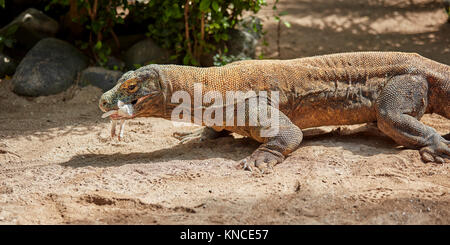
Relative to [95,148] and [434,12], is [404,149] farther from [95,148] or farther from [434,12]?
[434,12]

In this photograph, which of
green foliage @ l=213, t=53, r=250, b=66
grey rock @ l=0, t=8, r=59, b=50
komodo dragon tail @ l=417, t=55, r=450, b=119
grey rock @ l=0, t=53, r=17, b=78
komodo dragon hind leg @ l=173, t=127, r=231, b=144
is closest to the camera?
komodo dragon tail @ l=417, t=55, r=450, b=119

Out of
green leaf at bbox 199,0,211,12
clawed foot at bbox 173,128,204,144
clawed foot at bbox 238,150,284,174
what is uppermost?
green leaf at bbox 199,0,211,12

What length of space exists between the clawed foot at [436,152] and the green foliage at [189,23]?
384cm

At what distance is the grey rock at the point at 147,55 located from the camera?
8.14 metres

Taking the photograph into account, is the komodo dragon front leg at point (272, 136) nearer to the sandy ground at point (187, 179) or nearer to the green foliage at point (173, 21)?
the sandy ground at point (187, 179)

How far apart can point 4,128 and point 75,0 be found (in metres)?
2.99

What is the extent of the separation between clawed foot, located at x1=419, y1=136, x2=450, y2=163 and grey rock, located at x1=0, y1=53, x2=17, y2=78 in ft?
22.1

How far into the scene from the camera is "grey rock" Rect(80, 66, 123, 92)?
7.76m

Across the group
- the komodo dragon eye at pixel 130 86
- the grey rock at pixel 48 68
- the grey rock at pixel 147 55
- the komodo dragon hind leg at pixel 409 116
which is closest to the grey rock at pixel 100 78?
the grey rock at pixel 48 68

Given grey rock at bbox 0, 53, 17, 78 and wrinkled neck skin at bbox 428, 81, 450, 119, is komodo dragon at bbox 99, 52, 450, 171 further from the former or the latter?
grey rock at bbox 0, 53, 17, 78

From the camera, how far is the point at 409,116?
15.9 ft

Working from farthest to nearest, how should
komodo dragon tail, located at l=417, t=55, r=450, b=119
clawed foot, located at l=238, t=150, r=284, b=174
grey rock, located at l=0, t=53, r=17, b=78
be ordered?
grey rock, located at l=0, t=53, r=17, b=78 → komodo dragon tail, located at l=417, t=55, r=450, b=119 → clawed foot, located at l=238, t=150, r=284, b=174

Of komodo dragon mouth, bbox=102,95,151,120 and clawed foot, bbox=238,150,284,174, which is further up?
komodo dragon mouth, bbox=102,95,151,120

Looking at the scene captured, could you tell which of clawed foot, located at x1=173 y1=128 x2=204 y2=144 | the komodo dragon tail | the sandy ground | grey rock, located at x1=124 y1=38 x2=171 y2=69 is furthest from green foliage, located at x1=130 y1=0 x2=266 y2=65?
the komodo dragon tail
